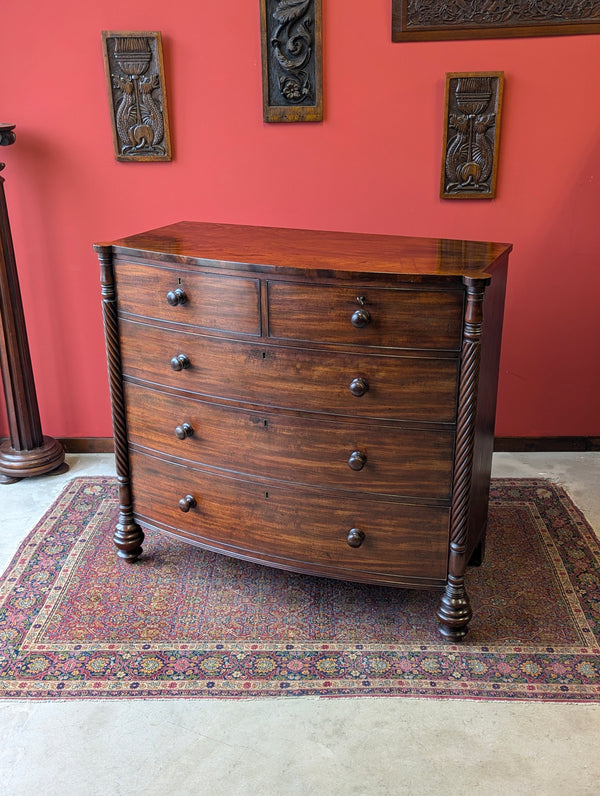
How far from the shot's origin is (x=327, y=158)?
304 centimetres

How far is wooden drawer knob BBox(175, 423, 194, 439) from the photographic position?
2326 millimetres

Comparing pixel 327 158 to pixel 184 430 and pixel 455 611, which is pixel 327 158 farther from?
pixel 455 611

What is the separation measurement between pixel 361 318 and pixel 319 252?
1.10 ft

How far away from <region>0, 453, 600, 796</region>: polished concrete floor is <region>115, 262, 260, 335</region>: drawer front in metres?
1.01

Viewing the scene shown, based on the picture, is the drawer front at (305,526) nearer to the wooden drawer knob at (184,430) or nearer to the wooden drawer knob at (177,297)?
the wooden drawer knob at (184,430)

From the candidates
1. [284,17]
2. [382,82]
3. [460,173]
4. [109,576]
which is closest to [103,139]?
[284,17]

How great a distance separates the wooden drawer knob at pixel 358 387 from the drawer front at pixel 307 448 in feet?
0.35

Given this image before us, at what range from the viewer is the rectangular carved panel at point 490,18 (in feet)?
9.22

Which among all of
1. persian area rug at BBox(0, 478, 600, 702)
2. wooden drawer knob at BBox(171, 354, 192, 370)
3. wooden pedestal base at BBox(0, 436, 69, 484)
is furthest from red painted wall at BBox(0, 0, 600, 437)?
wooden drawer knob at BBox(171, 354, 192, 370)

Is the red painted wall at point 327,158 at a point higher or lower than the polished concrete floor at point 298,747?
higher

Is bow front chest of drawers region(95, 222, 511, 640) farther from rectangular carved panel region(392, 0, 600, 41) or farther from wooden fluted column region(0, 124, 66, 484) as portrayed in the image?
rectangular carved panel region(392, 0, 600, 41)

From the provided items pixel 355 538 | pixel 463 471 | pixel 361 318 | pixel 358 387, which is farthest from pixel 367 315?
pixel 355 538

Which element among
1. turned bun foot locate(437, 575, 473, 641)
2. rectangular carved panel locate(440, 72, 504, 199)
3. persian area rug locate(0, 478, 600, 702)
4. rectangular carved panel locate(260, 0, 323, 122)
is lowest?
persian area rug locate(0, 478, 600, 702)

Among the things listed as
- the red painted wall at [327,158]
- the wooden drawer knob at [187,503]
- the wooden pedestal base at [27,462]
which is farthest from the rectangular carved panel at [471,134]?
the wooden pedestal base at [27,462]
